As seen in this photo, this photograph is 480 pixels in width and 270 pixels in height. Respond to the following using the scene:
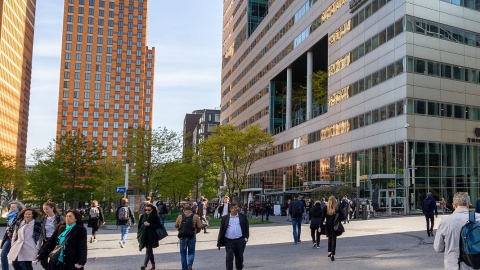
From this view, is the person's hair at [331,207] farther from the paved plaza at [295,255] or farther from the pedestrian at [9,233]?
the pedestrian at [9,233]

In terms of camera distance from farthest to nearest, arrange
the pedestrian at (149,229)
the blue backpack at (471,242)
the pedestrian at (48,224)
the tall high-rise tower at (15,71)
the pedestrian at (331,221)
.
→ the tall high-rise tower at (15,71) < the pedestrian at (331,221) < the pedestrian at (149,229) < the pedestrian at (48,224) < the blue backpack at (471,242)

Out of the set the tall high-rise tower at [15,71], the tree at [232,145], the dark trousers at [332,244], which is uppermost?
the tall high-rise tower at [15,71]

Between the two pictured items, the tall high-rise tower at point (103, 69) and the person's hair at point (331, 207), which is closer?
the person's hair at point (331, 207)

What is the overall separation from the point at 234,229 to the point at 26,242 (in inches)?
158

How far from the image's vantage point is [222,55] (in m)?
118

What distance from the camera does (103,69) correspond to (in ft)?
560

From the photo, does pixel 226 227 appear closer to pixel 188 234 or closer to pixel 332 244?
pixel 188 234

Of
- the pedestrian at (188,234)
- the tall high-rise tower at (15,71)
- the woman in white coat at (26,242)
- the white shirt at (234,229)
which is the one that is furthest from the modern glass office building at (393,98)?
the tall high-rise tower at (15,71)

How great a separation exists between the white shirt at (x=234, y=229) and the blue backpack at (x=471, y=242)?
17.8 feet

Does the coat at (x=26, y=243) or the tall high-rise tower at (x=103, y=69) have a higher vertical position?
the tall high-rise tower at (x=103, y=69)

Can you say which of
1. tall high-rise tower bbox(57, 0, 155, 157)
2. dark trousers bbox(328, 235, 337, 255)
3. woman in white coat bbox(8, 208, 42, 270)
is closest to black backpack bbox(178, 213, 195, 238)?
woman in white coat bbox(8, 208, 42, 270)

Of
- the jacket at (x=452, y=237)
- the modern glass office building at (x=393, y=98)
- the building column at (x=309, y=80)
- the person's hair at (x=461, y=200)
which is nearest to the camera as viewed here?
the jacket at (x=452, y=237)

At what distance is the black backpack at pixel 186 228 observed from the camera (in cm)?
1267

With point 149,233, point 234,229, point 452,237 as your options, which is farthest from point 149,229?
point 452,237
